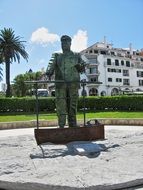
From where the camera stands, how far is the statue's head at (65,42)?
29.7ft

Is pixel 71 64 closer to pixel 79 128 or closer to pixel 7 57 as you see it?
pixel 79 128

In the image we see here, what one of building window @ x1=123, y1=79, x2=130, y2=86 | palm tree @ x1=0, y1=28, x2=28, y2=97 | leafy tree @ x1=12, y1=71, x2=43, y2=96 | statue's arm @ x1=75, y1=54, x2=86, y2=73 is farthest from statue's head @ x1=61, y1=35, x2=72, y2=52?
building window @ x1=123, y1=79, x2=130, y2=86

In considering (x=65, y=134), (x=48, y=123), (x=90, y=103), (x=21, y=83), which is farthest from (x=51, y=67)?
(x=21, y=83)

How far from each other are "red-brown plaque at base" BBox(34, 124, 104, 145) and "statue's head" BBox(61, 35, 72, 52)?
2073mm

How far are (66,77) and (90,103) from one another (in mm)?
21262

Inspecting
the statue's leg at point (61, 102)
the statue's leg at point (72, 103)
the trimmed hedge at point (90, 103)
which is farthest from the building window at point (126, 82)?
the statue's leg at point (61, 102)

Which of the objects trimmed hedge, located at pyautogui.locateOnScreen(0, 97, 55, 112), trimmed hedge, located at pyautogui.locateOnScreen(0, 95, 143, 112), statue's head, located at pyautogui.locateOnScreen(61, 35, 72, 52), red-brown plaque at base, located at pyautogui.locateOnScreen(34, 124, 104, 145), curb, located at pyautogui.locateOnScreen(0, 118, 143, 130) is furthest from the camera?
trimmed hedge, located at pyautogui.locateOnScreen(0, 97, 55, 112)

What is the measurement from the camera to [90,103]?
3006cm

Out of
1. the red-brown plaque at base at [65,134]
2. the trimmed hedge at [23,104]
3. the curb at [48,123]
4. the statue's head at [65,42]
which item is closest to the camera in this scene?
the red-brown plaque at base at [65,134]

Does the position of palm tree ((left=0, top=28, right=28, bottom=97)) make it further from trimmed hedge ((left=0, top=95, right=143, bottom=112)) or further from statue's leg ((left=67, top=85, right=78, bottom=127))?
statue's leg ((left=67, top=85, right=78, bottom=127))

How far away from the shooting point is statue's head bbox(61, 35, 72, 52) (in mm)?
9039

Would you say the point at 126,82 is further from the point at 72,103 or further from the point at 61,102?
the point at 61,102

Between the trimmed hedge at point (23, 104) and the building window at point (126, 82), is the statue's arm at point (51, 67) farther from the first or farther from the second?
the building window at point (126, 82)

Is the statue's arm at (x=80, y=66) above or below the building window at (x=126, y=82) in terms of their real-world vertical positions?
below
